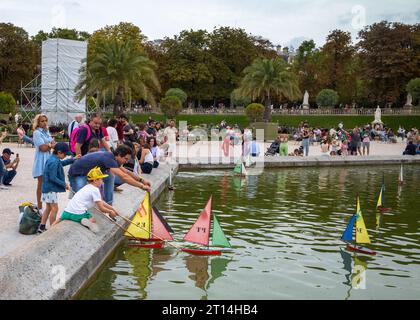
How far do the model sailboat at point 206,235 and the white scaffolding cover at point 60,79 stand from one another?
33.6 m

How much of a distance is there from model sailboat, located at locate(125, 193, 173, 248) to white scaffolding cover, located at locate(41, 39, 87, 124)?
33153mm

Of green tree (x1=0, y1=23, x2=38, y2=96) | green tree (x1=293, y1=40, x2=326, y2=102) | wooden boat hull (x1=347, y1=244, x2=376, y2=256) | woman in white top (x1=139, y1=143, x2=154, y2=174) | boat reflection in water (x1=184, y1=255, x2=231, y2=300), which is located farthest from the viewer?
green tree (x1=293, y1=40, x2=326, y2=102)

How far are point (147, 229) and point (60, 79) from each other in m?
35.4

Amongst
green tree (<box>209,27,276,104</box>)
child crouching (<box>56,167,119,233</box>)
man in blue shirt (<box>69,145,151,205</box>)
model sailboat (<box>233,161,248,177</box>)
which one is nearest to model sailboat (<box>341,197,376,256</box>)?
man in blue shirt (<box>69,145,151,205</box>)

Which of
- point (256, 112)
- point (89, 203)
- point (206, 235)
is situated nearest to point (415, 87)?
point (256, 112)

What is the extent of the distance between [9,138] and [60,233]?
27004 millimetres

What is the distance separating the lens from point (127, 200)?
12.0 meters

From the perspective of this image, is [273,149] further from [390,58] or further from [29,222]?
[390,58]

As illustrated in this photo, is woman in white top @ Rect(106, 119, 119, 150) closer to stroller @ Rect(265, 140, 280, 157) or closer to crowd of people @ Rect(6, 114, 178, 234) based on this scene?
crowd of people @ Rect(6, 114, 178, 234)

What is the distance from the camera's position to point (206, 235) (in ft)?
30.8

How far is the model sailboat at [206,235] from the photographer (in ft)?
30.2

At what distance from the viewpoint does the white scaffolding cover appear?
42000 mm
